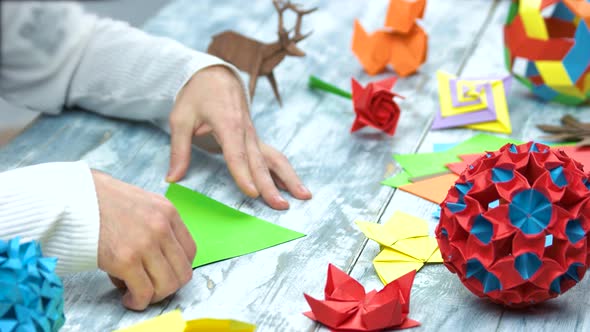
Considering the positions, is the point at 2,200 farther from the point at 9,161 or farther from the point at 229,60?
the point at 229,60

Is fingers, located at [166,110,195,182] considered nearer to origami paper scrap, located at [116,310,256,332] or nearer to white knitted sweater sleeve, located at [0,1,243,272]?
white knitted sweater sleeve, located at [0,1,243,272]

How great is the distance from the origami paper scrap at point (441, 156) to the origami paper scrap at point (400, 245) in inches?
5.5

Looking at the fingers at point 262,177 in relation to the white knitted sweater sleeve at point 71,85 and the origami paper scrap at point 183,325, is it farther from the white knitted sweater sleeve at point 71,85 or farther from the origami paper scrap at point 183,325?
the origami paper scrap at point 183,325

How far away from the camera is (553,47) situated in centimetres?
132

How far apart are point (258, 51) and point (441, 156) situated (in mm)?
377

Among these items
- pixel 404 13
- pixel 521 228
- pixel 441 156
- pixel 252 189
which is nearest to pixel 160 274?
pixel 252 189

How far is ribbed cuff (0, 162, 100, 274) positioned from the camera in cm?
85

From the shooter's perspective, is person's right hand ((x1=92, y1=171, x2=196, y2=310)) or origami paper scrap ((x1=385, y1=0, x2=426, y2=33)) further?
origami paper scrap ((x1=385, y1=0, x2=426, y2=33))

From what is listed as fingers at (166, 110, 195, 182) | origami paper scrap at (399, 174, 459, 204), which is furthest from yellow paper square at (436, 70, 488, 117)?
fingers at (166, 110, 195, 182)

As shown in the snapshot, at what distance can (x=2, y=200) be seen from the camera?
0.86m

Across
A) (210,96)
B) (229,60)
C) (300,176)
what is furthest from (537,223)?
(229,60)

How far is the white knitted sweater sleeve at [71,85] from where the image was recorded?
14.6 inches

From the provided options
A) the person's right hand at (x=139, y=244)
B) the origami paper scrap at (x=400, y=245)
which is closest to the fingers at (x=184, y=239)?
the person's right hand at (x=139, y=244)

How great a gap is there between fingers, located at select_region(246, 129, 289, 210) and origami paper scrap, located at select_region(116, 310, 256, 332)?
31 centimetres
